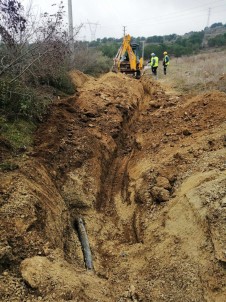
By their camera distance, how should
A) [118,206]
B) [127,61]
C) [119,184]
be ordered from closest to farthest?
[118,206] → [119,184] → [127,61]

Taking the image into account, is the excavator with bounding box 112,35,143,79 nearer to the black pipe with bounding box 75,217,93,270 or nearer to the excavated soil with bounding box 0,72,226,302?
the excavated soil with bounding box 0,72,226,302

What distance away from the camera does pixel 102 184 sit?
705cm

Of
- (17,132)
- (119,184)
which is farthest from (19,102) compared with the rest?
(119,184)

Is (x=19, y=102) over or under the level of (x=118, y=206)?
over

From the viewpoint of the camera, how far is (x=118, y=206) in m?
6.58

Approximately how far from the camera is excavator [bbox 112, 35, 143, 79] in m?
15.4

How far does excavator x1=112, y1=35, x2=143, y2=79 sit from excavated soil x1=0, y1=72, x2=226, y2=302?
22.0 feet

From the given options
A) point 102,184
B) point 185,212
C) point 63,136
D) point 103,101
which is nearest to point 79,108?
point 103,101

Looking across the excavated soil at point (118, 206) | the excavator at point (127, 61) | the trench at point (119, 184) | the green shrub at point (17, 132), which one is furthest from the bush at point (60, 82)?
the excavator at point (127, 61)

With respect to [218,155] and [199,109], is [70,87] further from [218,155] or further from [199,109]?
[218,155]

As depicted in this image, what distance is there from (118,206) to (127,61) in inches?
456

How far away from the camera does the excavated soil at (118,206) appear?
399 cm

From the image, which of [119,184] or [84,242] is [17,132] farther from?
[84,242]

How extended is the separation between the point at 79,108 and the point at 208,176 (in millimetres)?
4739
